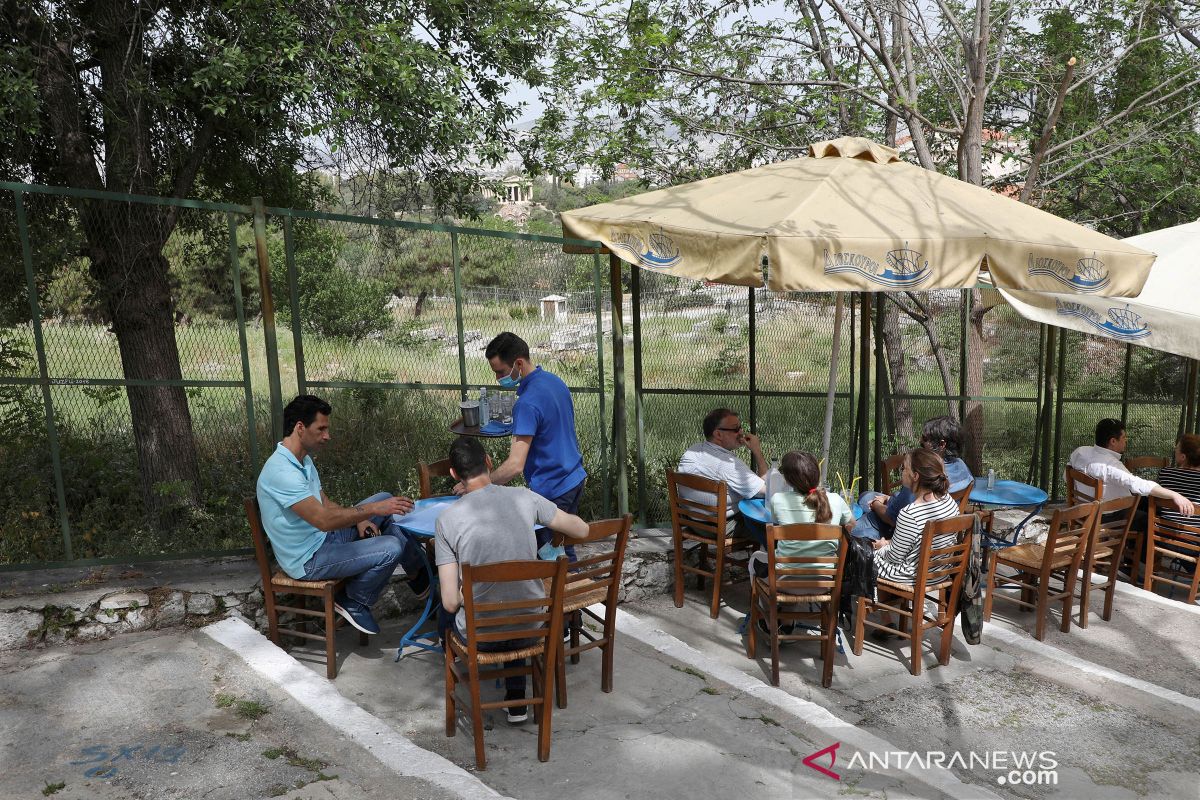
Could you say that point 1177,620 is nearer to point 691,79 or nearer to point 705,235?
point 705,235

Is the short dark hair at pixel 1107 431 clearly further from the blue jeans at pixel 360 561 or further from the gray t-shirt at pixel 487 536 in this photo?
the blue jeans at pixel 360 561

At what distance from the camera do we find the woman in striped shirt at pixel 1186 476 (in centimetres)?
638

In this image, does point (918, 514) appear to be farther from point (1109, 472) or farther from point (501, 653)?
point (501, 653)

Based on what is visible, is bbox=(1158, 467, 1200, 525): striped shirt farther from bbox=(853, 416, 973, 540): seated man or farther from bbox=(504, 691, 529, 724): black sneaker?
bbox=(504, 691, 529, 724): black sneaker

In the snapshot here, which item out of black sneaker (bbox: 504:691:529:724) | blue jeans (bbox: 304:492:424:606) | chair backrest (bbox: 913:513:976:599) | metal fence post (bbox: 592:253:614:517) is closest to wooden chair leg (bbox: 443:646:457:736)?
black sneaker (bbox: 504:691:529:724)

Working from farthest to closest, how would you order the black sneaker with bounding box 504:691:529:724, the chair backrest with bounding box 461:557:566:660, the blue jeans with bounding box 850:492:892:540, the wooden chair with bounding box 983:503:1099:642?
the blue jeans with bounding box 850:492:892:540 → the wooden chair with bounding box 983:503:1099:642 → the black sneaker with bounding box 504:691:529:724 → the chair backrest with bounding box 461:557:566:660

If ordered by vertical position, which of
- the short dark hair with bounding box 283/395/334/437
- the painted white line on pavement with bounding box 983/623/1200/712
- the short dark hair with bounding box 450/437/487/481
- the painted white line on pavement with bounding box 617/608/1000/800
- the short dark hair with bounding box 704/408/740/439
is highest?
the short dark hair with bounding box 283/395/334/437

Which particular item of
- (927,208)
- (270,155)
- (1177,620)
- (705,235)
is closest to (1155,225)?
(1177,620)

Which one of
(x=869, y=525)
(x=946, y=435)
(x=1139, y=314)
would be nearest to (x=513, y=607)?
(x=869, y=525)

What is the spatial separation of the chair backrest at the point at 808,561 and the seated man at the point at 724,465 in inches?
33.0

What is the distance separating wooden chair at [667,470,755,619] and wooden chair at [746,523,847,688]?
0.57 meters

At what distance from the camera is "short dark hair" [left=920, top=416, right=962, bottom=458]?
19.2 ft

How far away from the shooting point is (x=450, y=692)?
3.99 meters

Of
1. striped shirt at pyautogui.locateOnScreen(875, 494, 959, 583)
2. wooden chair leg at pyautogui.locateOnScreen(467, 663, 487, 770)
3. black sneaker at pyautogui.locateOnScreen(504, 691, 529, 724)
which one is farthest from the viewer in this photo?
striped shirt at pyautogui.locateOnScreen(875, 494, 959, 583)
